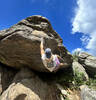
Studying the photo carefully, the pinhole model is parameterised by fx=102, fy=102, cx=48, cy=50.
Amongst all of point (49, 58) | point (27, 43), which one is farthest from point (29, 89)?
point (49, 58)

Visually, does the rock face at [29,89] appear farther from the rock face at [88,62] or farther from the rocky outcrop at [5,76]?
the rock face at [88,62]

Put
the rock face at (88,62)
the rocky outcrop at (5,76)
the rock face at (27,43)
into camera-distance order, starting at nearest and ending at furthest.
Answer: the rock face at (27,43)
the rocky outcrop at (5,76)
the rock face at (88,62)

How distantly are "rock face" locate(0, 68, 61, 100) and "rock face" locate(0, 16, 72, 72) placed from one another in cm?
111

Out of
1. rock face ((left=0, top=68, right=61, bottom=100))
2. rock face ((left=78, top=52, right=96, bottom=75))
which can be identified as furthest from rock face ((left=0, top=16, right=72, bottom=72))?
rock face ((left=78, top=52, right=96, bottom=75))

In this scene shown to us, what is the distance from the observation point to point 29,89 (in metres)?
8.98

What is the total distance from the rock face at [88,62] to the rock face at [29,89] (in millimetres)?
6319

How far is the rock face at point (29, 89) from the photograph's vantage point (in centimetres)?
851

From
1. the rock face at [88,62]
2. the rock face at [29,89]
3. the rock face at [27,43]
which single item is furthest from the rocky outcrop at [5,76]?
the rock face at [88,62]

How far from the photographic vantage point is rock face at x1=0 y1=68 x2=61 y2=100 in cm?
851

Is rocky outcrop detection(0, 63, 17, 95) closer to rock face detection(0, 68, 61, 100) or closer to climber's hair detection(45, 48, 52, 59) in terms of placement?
rock face detection(0, 68, 61, 100)

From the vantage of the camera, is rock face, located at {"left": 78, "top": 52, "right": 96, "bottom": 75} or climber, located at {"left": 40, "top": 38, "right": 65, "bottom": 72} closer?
climber, located at {"left": 40, "top": 38, "right": 65, "bottom": 72}

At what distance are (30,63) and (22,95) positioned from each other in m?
3.13

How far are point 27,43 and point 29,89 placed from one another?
4.07 m

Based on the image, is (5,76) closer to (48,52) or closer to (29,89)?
(29,89)
